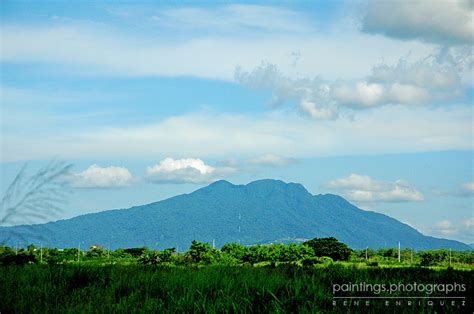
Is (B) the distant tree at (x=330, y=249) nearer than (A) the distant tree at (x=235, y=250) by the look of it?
No

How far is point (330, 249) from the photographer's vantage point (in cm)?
2972

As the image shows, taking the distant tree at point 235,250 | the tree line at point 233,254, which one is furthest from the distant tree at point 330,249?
the distant tree at point 235,250

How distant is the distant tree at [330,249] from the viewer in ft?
97.1

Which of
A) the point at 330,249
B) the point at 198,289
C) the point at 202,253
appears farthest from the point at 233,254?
the point at 198,289

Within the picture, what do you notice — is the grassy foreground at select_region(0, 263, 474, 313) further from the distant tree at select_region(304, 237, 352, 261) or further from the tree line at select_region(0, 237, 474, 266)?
the distant tree at select_region(304, 237, 352, 261)

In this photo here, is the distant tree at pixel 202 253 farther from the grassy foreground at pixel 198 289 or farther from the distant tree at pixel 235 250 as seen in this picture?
the grassy foreground at pixel 198 289

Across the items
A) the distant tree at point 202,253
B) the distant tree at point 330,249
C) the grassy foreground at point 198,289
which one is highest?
the distant tree at point 330,249

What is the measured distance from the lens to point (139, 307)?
5500 mm

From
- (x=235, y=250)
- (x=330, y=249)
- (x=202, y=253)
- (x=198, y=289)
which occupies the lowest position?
(x=198, y=289)

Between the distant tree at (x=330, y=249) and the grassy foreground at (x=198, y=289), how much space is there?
22200mm

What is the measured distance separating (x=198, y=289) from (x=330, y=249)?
80.4ft

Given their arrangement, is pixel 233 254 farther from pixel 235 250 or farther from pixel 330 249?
pixel 330 249

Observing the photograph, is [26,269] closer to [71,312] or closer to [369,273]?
[71,312]

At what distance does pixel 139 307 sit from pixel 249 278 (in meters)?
1.63
